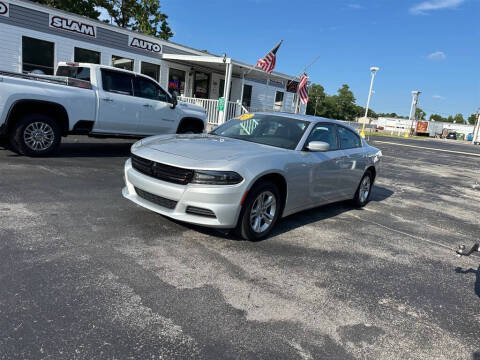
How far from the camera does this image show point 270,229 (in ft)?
14.7

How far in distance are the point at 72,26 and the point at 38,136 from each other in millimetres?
8270

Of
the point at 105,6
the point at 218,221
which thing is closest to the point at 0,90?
the point at 218,221

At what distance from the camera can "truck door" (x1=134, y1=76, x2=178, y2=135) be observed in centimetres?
888

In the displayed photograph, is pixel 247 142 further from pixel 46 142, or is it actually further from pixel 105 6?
pixel 105 6

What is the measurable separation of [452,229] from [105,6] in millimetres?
31710

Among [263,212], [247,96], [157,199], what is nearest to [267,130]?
[263,212]

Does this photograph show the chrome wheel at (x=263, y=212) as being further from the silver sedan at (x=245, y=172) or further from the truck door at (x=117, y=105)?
the truck door at (x=117, y=105)

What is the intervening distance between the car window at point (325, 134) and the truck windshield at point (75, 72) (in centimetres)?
544

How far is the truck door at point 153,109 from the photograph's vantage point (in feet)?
29.1

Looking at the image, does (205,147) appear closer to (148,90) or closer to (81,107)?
(81,107)

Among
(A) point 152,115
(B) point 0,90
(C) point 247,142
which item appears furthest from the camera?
(A) point 152,115

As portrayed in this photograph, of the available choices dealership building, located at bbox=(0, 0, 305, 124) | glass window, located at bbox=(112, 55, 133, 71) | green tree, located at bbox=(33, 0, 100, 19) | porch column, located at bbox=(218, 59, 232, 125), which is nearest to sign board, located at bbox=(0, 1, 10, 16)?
dealership building, located at bbox=(0, 0, 305, 124)

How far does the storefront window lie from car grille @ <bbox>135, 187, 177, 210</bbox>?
1615 centimetres

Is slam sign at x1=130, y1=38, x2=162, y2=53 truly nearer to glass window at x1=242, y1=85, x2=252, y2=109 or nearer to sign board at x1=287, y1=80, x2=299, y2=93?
glass window at x1=242, y1=85, x2=252, y2=109
